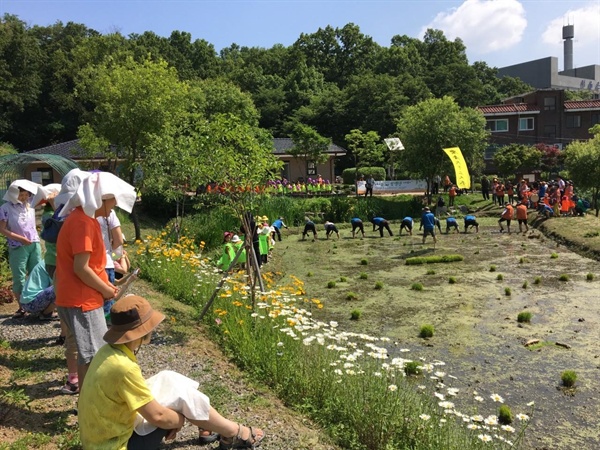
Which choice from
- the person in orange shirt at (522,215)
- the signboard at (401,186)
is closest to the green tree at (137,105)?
the person in orange shirt at (522,215)

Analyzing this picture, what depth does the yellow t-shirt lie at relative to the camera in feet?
10.4

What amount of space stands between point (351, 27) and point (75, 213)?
63.5 m

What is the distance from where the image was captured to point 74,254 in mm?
3936

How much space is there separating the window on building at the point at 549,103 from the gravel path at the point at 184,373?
4639 cm

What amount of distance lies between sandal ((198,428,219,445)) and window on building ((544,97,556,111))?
4856 centimetres

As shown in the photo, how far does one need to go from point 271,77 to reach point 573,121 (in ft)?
93.0

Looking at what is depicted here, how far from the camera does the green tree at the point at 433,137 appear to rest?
87.8 feet

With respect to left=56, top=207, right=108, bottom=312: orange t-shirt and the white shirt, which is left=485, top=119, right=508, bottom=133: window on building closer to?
the white shirt

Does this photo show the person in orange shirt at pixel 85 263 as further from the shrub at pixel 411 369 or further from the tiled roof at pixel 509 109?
the tiled roof at pixel 509 109

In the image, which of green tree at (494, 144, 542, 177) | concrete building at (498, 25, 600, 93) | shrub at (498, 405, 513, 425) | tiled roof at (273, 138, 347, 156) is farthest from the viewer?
concrete building at (498, 25, 600, 93)

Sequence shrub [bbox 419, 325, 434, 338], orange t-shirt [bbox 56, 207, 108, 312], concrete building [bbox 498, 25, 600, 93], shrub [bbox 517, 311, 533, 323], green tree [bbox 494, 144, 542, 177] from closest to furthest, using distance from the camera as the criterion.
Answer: orange t-shirt [bbox 56, 207, 108, 312], shrub [bbox 419, 325, 434, 338], shrub [bbox 517, 311, 533, 323], green tree [bbox 494, 144, 542, 177], concrete building [bbox 498, 25, 600, 93]

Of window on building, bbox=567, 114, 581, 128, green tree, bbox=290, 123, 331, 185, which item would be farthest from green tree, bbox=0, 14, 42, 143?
window on building, bbox=567, 114, 581, 128

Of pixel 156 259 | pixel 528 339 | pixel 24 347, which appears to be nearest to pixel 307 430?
pixel 24 347

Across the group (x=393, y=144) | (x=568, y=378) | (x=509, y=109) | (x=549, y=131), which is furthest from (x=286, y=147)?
(x=568, y=378)
